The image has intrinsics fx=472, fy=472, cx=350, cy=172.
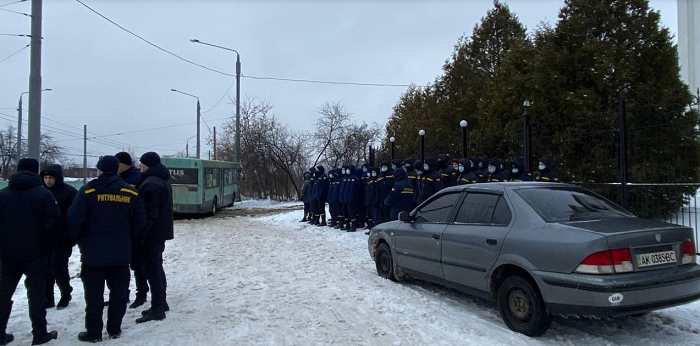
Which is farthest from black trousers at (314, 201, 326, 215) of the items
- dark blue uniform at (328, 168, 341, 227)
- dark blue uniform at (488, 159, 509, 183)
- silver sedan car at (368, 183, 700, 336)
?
silver sedan car at (368, 183, 700, 336)

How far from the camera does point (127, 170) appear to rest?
6.16 m

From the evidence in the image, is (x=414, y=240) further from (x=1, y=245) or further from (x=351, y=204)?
(x=351, y=204)

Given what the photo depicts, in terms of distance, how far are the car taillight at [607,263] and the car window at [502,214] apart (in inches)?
41.1

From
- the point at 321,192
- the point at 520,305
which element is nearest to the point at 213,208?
the point at 321,192

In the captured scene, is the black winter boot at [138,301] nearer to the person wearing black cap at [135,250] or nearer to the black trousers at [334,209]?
the person wearing black cap at [135,250]

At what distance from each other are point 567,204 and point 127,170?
541cm

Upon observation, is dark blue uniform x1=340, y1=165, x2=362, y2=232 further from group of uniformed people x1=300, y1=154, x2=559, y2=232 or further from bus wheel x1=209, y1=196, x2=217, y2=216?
bus wheel x1=209, y1=196, x2=217, y2=216

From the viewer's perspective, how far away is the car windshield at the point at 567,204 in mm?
4989

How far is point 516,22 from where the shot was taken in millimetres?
17688

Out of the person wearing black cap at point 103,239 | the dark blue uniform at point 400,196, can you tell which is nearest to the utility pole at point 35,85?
the person wearing black cap at point 103,239

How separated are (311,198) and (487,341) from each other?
39.6ft

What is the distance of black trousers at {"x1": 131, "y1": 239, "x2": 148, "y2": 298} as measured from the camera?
19.2ft

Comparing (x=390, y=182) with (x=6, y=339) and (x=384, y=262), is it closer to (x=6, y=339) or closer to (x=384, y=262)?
(x=384, y=262)

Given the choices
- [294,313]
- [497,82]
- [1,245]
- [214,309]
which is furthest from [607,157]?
[1,245]
